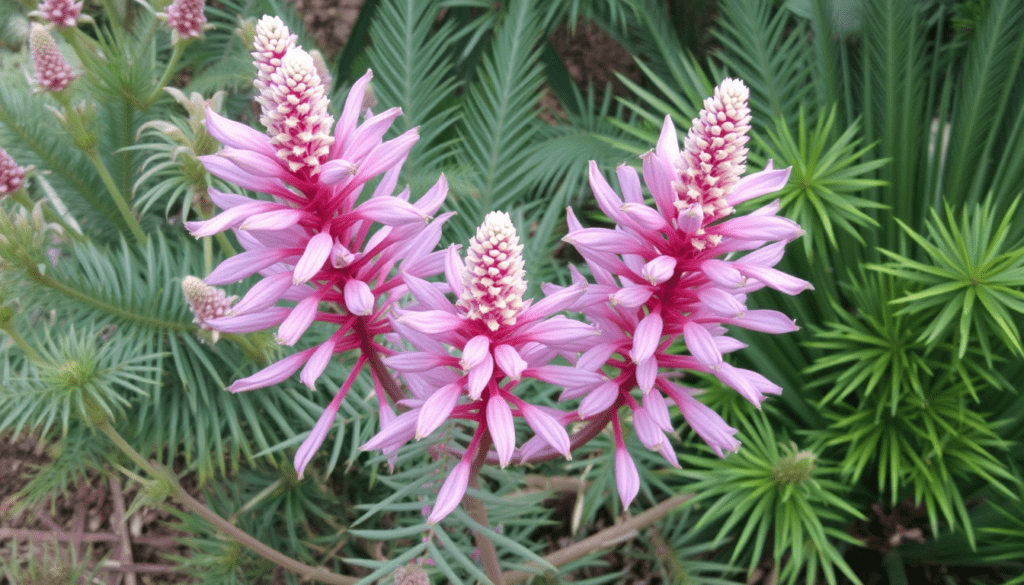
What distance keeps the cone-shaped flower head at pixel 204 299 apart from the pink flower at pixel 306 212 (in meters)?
0.24

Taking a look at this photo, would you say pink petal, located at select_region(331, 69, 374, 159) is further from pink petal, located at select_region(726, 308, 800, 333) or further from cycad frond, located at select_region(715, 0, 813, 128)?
cycad frond, located at select_region(715, 0, 813, 128)

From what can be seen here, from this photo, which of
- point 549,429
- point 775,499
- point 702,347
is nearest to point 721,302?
point 702,347

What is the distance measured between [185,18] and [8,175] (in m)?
0.28

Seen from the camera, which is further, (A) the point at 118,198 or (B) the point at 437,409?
(A) the point at 118,198

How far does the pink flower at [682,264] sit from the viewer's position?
0.47m

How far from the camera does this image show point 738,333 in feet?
3.70

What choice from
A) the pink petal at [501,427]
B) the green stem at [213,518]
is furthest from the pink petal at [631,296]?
the green stem at [213,518]

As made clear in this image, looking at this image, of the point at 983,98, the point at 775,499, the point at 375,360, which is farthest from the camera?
the point at 983,98

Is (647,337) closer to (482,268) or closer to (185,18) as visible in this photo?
(482,268)

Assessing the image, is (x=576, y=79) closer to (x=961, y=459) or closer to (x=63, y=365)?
(x=961, y=459)

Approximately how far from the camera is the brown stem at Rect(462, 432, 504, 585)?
1.90ft

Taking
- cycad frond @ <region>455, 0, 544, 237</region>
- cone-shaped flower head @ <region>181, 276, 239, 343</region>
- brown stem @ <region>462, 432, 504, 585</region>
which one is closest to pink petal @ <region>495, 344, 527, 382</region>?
brown stem @ <region>462, 432, 504, 585</region>

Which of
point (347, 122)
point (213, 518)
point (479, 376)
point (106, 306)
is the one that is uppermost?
point (347, 122)

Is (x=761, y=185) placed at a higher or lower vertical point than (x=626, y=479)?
higher
